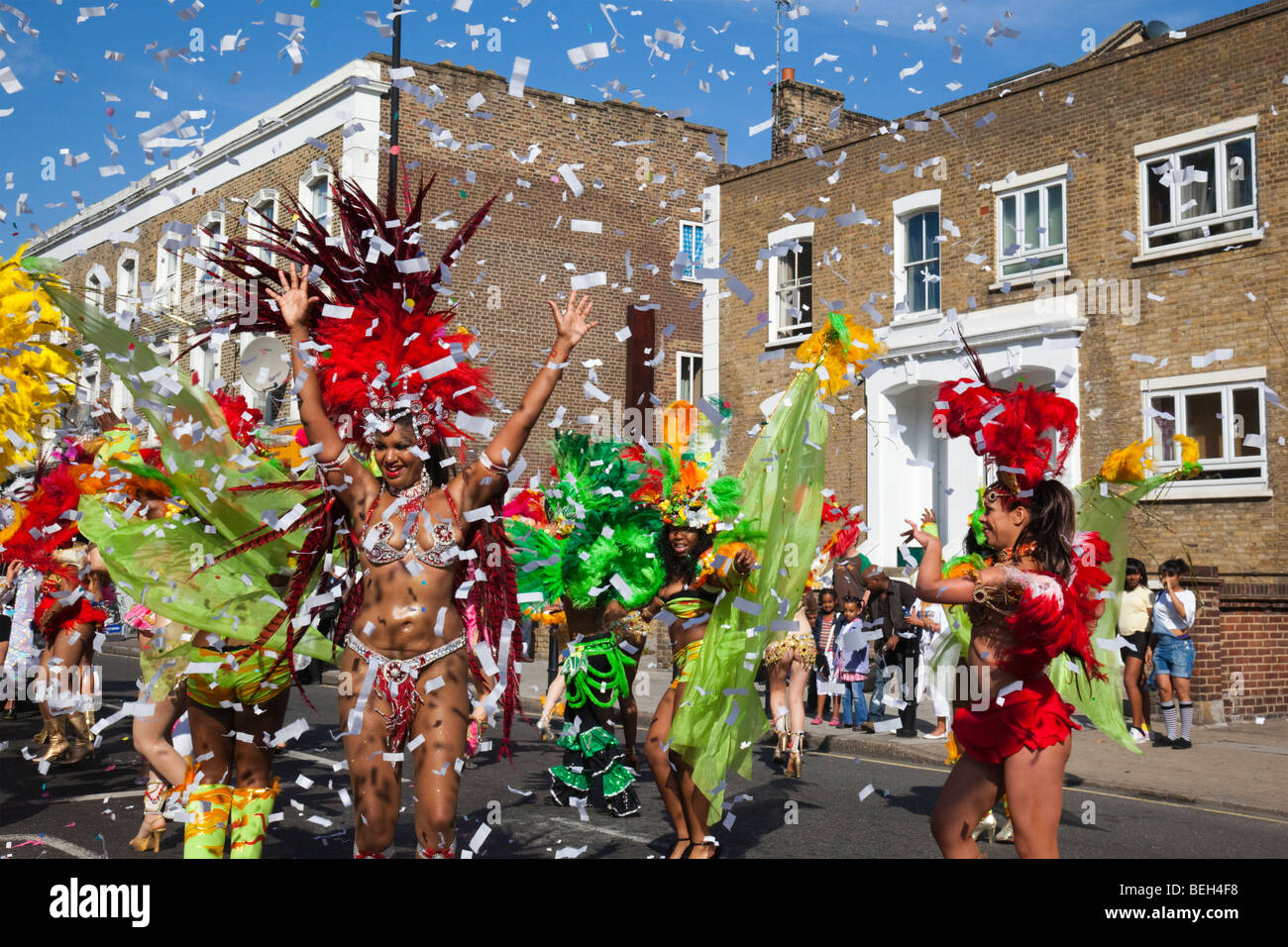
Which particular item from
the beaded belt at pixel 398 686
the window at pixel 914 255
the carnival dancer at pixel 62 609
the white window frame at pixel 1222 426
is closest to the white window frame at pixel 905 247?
the window at pixel 914 255

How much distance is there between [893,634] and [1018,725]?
8015mm

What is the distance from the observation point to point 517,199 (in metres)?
24.5

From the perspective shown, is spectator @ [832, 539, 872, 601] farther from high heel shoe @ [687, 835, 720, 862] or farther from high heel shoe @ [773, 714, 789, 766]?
high heel shoe @ [687, 835, 720, 862]

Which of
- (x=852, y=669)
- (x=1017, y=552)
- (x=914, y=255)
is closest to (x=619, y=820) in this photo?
(x=1017, y=552)

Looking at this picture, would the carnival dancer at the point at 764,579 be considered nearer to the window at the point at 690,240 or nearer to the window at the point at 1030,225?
the window at the point at 1030,225

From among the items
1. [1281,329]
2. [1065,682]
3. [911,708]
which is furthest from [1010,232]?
[1065,682]

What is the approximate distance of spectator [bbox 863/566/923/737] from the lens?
40.1 feet

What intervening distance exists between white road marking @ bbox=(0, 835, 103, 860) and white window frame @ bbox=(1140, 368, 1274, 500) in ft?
38.2

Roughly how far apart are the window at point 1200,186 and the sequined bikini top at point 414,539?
12.8 meters

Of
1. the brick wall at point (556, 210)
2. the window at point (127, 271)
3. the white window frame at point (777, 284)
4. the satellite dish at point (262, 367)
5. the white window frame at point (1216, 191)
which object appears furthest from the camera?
the window at point (127, 271)

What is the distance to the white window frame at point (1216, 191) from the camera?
14.1 meters

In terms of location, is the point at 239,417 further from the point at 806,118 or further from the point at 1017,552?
the point at 806,118

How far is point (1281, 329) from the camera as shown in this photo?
13.7 meters
